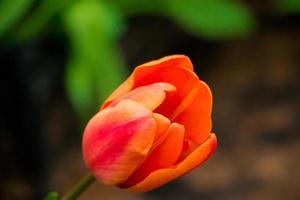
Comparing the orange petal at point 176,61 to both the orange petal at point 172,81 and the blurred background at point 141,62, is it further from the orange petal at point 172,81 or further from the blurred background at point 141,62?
the blurred background at point 141,62

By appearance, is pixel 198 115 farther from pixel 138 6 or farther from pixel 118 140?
pixel 138 6

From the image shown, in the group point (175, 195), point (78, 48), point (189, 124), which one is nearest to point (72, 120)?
point (175, 195)

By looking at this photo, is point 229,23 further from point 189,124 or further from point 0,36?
point 189,124

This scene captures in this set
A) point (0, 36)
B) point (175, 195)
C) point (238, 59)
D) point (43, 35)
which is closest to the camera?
point (0, 36)

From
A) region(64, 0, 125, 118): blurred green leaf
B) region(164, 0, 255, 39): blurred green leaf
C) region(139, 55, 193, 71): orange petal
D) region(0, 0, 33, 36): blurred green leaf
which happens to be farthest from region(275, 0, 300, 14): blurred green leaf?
region(139, 55, 193, 71): orange petal

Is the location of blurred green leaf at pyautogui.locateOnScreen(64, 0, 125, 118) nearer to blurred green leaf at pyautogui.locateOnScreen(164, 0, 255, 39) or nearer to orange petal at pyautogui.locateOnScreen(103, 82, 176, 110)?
blurred green leaf at pyautogui.locateOnScreen(164, 0, 255, 39)

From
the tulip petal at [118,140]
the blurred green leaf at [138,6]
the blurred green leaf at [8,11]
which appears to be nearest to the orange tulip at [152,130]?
the tulip petal at [118,140]
